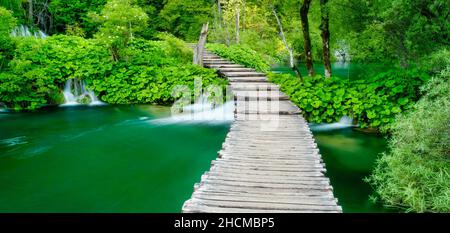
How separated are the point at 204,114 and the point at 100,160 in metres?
5.43

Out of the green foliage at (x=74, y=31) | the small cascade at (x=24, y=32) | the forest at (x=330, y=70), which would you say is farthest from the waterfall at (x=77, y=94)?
the green foliage at (x=74, y=31)

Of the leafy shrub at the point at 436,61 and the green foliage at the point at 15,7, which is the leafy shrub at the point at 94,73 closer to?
the green foliage at the point at 15,7

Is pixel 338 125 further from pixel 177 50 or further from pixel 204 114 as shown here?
pixel 177 50

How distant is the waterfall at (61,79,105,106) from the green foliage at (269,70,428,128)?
29.0 feet

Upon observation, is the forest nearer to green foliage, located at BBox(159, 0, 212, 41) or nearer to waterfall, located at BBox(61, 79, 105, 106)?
waterfall, located at BBox(61, 79, 105, 106)

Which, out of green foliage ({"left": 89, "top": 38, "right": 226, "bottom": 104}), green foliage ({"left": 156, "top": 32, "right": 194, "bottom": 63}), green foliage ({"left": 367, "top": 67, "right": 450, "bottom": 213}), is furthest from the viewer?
green foliage ({"left": 156, "top": 32, "right": 194, "bottom": 63})

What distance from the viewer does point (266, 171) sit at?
662 cm

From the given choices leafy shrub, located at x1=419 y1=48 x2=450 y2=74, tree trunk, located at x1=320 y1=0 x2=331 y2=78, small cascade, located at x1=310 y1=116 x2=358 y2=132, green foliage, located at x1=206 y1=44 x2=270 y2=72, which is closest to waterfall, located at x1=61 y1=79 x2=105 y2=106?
green foliage, located at x1=206 y1=44 x2=270 y2=72

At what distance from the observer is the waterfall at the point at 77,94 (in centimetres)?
1695

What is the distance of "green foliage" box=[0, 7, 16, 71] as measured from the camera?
14516 millimetres

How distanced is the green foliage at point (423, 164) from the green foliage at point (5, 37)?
46.0ft

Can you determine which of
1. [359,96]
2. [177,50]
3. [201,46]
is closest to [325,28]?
[359,96]
